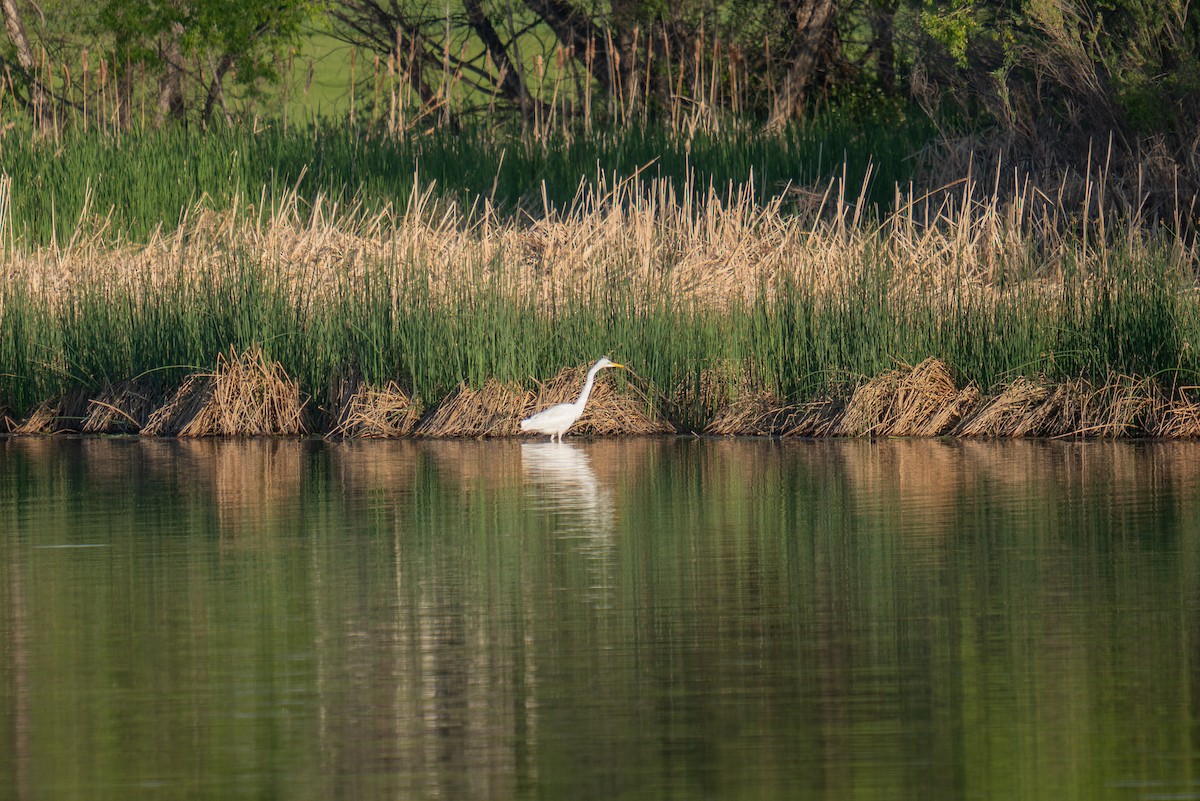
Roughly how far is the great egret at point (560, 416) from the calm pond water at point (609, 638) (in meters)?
2.05

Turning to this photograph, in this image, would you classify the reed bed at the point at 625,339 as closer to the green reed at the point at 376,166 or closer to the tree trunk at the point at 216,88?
the green reed at the point at 376,166

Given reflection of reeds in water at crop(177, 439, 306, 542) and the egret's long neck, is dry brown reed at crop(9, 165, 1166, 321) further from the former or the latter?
reflection of reeds in water at crop(177, 439, 306, 542)

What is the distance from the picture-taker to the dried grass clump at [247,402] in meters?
14.8

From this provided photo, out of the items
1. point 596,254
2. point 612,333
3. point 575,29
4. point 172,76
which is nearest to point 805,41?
point 575,29

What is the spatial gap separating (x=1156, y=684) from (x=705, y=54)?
71.3ft

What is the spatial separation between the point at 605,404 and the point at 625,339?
0.50 m

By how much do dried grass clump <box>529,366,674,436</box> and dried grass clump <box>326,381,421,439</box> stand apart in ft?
3.13

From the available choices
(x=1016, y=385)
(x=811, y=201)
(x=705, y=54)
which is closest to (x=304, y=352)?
(x=1016, y=385)

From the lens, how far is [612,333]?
1469 cm

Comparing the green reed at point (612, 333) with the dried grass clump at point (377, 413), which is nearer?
the green reed at point (612, 333)

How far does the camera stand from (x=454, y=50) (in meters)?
29.6

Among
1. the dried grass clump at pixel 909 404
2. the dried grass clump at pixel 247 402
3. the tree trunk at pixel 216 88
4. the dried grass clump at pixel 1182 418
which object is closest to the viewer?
the dried grass clump at pixel 1182 418

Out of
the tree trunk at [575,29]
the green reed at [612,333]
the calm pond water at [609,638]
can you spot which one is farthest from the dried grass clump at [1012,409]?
the tree trunk at [575,29]

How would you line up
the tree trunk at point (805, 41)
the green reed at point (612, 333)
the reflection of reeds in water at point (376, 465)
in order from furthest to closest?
1. the tree trunk at point (805, 41)
2. the green reed at point (612, 333)
3. the reflection of reeds in water at point (376, 465)
